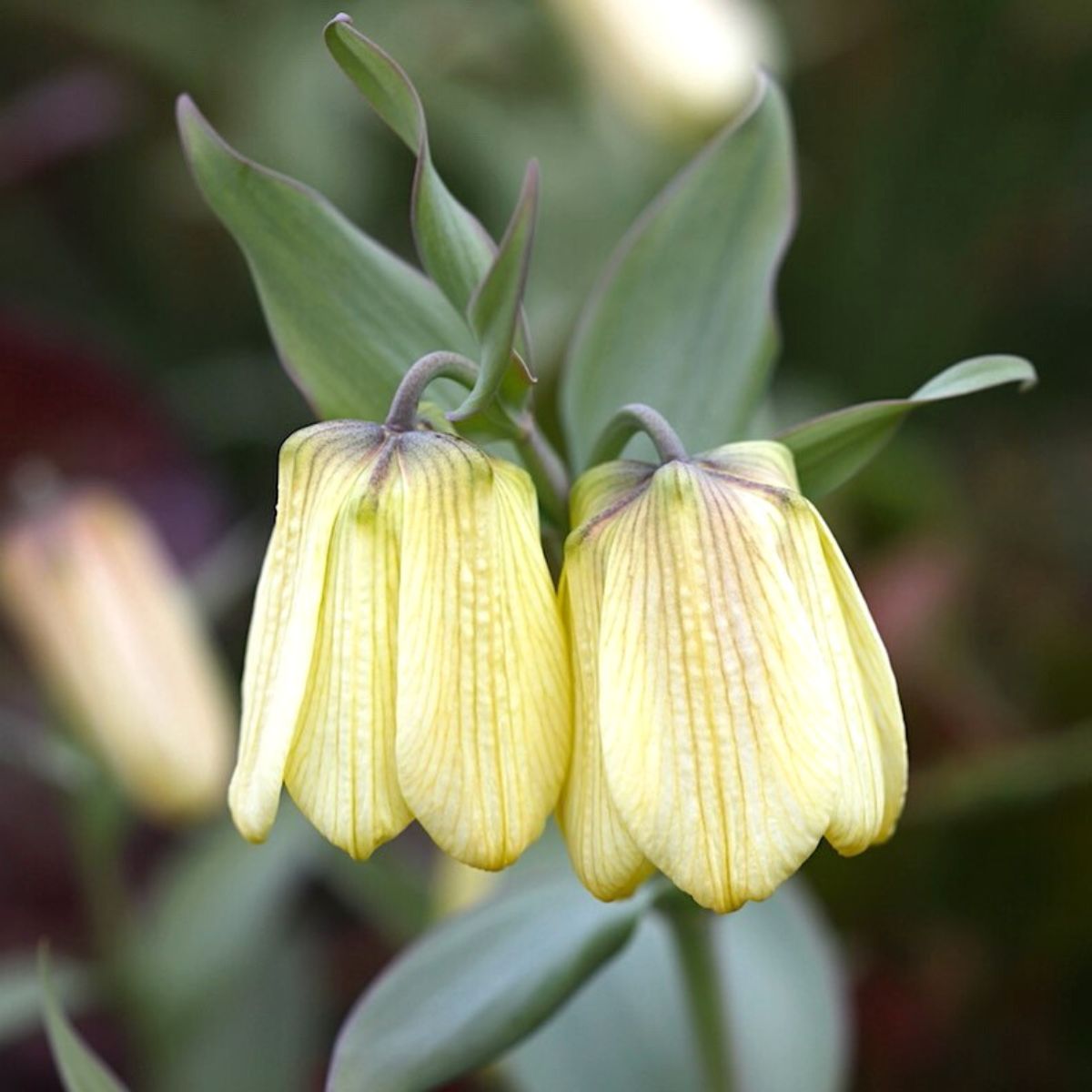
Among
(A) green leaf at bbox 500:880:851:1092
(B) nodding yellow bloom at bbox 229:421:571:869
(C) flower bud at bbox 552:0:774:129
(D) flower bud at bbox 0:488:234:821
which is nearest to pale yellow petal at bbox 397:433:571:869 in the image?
(B) nodding yellow bloom at bbox 229:421:571:869

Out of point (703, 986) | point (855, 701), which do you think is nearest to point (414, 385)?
point (855, 701)

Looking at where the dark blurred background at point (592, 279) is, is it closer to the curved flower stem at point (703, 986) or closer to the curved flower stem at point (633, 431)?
the curved flower stem at point (703, 986)

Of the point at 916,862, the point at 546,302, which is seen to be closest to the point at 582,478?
the point at 916,862

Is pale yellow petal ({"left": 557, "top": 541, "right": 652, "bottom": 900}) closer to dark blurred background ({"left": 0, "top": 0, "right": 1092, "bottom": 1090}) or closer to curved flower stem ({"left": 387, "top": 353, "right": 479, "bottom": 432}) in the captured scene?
curved flower stem ({"left": 387, "top": 353, "right": 479, "bottom": 432})

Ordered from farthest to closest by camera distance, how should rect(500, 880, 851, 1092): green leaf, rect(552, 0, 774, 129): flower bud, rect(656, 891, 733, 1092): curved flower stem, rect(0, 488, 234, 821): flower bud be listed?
rect(552, 0, 774, 129): flower bud
rect(0, 488, 234, 821): flower bud
rect(500, 880, 851, 1092): green leaf
rect(656, 891, 733, 1092): curved flower stem

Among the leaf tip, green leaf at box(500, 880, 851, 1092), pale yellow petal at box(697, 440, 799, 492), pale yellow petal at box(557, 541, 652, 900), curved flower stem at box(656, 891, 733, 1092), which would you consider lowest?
green leaf at box(500, 880, 851, 1092)

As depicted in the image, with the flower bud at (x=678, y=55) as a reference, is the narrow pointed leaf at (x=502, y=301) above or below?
above

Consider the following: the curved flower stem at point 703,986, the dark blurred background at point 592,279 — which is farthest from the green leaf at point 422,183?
the dark blurred background at point 592,279

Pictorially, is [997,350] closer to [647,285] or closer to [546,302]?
[546,302]
